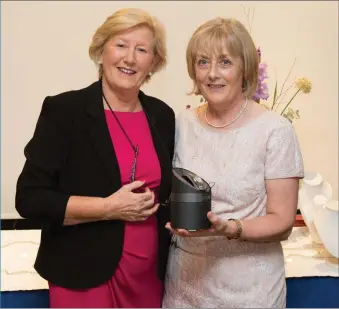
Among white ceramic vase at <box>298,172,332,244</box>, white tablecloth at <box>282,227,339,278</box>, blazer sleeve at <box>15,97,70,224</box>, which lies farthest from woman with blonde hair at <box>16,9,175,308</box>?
white ceramic vase at <box>298,172,332,244</box>

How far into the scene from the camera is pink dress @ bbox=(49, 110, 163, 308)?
49.5 inches

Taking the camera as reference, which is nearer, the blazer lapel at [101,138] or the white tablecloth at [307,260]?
the blazer lapel at [101,138]

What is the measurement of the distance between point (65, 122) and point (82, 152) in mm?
84

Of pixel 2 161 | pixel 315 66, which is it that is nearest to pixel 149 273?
pixel 2 161

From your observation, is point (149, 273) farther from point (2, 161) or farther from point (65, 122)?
point (2, 161)

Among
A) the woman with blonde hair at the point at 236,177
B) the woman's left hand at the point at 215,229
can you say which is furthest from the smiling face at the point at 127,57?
the woman's left hand at the point at 215,229

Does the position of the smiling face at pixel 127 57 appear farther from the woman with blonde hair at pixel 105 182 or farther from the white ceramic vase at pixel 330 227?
the white ceramic vase at pixel 330 227

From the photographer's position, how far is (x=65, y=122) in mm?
1213

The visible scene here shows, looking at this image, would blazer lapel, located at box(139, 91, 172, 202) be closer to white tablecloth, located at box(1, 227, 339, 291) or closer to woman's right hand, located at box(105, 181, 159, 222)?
woman's right hand, located at box(105, 181, 159, 222)

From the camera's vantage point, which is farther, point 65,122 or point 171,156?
point 171,156

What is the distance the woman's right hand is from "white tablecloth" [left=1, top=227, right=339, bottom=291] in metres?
0.45

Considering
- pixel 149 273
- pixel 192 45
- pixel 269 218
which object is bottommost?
pixel 149 273

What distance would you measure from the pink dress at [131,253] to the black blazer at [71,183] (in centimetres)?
3

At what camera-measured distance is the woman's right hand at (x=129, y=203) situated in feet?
3.92
